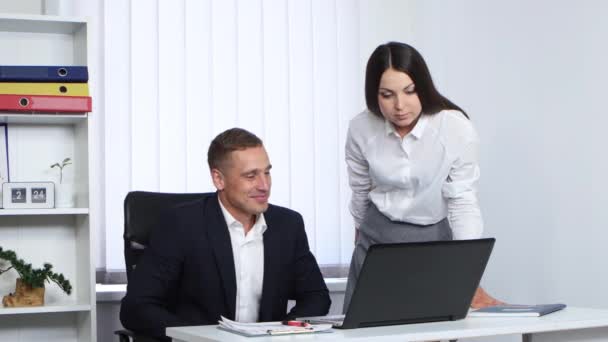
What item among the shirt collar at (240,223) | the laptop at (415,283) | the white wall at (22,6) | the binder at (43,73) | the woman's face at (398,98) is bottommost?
the laptop at (415,283)

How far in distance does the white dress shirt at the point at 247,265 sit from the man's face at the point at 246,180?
0.15 ft

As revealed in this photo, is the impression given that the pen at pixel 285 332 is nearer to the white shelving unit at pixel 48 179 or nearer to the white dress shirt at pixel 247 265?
the white dress shirt at pixel 247 265

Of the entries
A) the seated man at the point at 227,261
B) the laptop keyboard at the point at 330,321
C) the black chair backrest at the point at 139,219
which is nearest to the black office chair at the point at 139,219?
the black chair backrest at the point at 139,219

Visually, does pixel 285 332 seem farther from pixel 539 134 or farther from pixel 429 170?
pixel 539 134

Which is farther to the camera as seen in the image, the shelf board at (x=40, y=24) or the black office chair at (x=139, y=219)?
the shelf board at (x=40, y=24)

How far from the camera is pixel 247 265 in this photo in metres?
2.30

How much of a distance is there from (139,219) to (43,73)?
0.69 metres

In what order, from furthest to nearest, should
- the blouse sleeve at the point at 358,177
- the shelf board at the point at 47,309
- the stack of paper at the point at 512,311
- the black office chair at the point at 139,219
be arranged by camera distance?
the shelf board at the point at 47,309, the black office chair at the point at 139,219, the blouse sleeve at the point at 358,177, the stack of paper at the point at 512,311

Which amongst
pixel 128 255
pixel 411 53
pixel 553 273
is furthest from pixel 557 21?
pixel 128 255

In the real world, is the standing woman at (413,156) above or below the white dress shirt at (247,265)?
above

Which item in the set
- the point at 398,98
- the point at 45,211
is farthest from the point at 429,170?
the point at 45,211

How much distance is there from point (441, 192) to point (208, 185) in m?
1.40

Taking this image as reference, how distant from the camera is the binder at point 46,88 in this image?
9.73ft

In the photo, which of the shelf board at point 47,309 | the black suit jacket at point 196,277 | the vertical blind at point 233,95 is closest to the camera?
the black suit jacket at point 196,277
